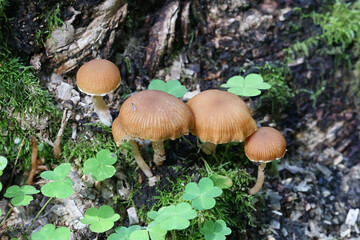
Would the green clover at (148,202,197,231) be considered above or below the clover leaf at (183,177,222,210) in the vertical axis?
above

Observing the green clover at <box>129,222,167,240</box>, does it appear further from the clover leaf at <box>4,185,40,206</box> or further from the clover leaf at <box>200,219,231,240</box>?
the clover leaf at <box>4,185,40,206</box>

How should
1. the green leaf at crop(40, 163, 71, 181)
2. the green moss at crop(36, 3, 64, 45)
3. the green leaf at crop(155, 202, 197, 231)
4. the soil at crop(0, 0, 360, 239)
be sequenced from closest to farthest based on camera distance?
the green leaf at crop(155, 202, 197, 231) < the green leaf at crop(40, 163, 71, 181) < the green moss at crop(36, 3, 64, 45) < the soil at crop(0, 0, 360, 239)

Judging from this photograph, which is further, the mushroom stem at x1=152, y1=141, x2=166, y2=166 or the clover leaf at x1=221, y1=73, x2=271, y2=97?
the clover leaf at x1=221, y1=73, x2=271, y2=97

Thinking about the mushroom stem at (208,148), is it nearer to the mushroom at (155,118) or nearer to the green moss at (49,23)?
the mushroom at (155,118)

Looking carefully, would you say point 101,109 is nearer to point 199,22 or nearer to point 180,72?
point 180,72

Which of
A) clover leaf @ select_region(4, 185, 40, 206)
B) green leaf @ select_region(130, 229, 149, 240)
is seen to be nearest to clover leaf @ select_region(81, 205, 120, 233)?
green leaf @ select_region(130, 229, 149, 240)

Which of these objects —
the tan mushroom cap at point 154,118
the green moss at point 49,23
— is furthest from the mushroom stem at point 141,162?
the green moss at point 49,23

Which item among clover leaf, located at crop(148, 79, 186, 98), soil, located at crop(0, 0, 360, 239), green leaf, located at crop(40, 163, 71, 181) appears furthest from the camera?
soil, located at crop(0, 0, 360, 239)
